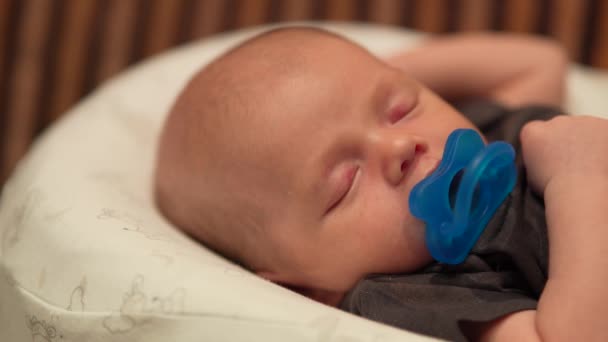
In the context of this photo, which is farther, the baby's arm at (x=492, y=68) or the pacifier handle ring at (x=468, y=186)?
the baby's arm at (x=492, y=68)

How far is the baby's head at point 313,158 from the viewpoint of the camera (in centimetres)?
69

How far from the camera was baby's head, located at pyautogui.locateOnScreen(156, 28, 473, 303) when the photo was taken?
0.69m

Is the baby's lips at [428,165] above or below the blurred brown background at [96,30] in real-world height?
above

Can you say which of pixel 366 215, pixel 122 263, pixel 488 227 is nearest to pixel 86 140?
pixel 122 263

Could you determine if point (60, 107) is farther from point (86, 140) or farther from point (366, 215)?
point (366, 215)

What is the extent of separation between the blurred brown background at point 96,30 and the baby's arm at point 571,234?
0.69 meters

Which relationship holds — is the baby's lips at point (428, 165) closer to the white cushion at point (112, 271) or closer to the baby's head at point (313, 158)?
the baby's head at point (313, 158)

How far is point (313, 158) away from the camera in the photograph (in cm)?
69

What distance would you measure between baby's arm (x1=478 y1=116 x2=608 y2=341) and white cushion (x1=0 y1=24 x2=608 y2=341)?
0.14 m

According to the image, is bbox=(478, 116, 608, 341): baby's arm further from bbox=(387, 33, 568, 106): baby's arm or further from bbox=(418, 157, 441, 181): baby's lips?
bbox=(387, 33, 568, 106): baby's arm

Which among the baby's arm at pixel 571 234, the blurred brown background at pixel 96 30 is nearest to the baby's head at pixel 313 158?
the baby's arm at pixel 571 234

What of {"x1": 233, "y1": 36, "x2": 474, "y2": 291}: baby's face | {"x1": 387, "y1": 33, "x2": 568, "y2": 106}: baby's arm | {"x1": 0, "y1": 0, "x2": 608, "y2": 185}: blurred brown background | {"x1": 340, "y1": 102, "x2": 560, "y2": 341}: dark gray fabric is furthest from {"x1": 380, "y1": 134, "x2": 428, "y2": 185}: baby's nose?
{"x1": 0, "y1": 0, "x2": 608, "y2": 185}: blurred brown background

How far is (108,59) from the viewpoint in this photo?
137cm

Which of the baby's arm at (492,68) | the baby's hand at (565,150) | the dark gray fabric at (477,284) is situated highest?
the baby's hand at (565,150)
